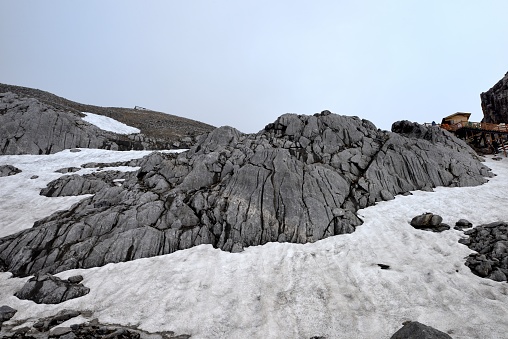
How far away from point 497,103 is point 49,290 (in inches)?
3075

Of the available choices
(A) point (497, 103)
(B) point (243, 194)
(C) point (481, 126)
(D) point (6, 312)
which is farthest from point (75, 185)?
(A) point (497, 103)

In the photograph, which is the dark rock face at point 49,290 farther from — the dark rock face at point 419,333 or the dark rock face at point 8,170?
the dark rock face at point 8,170

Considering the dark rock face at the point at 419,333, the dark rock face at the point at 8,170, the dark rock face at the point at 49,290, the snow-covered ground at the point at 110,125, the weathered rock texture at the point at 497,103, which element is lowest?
the dark rock face at the point at 49,290

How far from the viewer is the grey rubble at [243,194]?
15.9m

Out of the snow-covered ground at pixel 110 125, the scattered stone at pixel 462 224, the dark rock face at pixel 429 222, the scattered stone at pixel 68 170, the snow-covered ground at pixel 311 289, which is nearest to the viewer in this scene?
the snow-covered ground at pixel 311 289

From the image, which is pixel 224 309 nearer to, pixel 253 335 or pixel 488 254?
pixel 253 335

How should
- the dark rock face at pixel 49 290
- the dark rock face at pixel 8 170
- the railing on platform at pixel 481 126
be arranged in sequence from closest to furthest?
the dark rock face at pixel 49 290, the dark rock face at pixel 8 170, the railing on platform at pixel 481 126

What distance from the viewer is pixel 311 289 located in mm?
11820

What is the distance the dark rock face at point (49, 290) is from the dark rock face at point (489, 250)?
19.1 m

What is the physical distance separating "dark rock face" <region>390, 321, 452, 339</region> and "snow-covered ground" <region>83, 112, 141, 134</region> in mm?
50128

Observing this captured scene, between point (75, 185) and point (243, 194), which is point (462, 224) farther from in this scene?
point (75, 185)

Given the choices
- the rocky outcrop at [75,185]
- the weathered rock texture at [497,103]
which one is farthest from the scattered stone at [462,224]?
the weathered rock texture at [497,103]

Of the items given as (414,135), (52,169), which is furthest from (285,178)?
(52,169)

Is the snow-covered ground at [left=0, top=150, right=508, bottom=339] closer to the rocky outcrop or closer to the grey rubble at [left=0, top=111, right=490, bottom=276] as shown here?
the grey rubble at [left=0, top=111, right=490, bottom=276]
